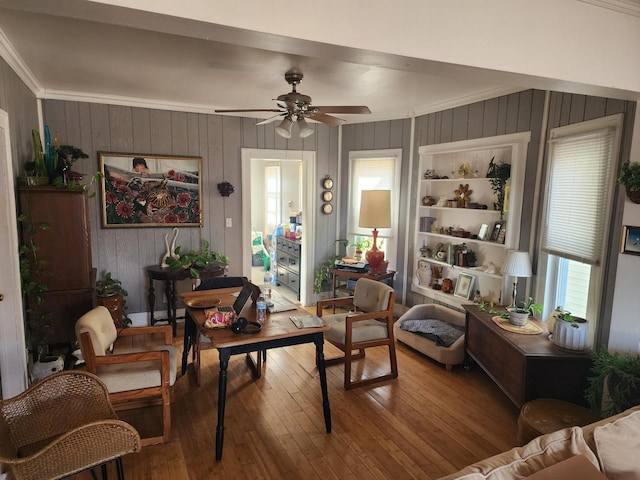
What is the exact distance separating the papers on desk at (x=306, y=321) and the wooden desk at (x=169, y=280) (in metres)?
1.98

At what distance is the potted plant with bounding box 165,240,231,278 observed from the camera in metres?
4.50

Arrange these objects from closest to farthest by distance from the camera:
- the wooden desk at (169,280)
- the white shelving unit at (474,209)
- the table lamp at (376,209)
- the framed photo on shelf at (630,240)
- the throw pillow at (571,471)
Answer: the throw pillow at (571,471) < the framed photo on shelf at (630,240) < the white shelving unit at (474,209) < the wooden desk at (169,280) < the table lamp at (376,209)

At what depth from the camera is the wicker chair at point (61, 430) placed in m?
1.63

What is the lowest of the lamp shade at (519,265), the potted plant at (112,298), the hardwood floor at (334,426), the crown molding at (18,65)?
the hardwood floor at (334,426)

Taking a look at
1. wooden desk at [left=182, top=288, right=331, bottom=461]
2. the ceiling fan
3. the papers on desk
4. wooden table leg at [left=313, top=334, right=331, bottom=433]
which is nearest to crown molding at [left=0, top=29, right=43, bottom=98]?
the ceiling fan

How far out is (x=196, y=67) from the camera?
3.17 metres

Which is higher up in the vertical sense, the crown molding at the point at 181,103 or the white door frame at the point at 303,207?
the crown molding at the point at 181,103

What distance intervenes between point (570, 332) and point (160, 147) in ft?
14.0

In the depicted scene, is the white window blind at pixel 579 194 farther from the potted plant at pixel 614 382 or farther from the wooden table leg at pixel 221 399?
the wooden table leg at pixel 221 399

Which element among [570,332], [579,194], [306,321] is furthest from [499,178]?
[306,321]

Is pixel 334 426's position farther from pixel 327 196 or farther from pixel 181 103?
pixel 181 103

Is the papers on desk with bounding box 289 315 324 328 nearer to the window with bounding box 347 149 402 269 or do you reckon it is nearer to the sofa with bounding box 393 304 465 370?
the sofa with bounding box 393 304 465 370

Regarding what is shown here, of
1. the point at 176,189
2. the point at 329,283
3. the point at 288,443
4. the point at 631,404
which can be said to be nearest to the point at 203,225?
the point at 176,189

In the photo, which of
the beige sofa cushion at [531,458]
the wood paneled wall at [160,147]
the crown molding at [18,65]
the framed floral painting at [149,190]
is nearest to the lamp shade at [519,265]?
the beige sofa cushion at [531,458]
